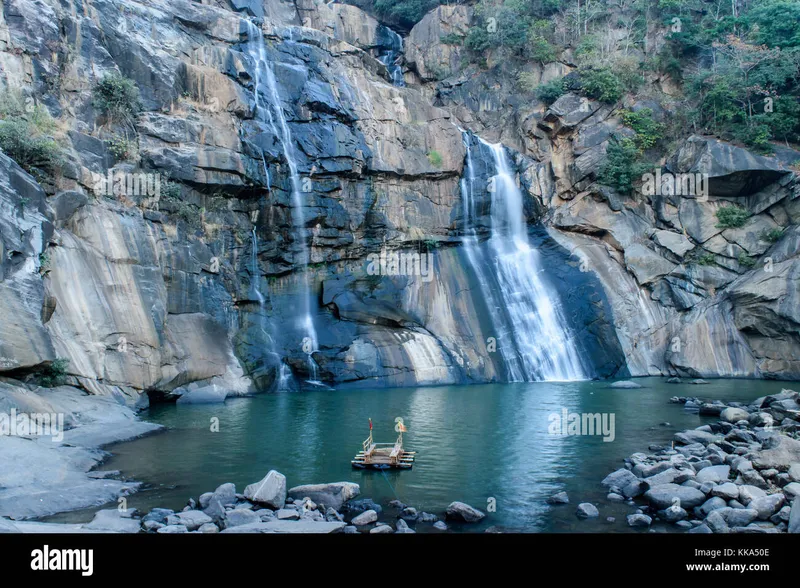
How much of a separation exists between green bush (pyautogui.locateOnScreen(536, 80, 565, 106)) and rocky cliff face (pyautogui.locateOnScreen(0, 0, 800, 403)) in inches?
35.0

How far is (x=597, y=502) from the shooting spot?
1135 cm

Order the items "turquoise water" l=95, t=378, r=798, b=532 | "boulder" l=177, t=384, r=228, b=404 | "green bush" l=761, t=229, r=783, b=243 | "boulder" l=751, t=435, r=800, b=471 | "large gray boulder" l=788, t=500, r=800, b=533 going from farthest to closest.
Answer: "green bush" l=761, t=229, r=783, b=243
"boulder" l=177, t=384, r=228, b=404
"boulder" l=751, t=435, r=800, b=471
"turquoise water" l=95, t=378, r=798, b=532
"large gray boulder" l=788, t=500, r=800, b=533

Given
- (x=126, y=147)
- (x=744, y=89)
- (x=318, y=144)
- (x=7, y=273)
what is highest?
(x=744, y=89)

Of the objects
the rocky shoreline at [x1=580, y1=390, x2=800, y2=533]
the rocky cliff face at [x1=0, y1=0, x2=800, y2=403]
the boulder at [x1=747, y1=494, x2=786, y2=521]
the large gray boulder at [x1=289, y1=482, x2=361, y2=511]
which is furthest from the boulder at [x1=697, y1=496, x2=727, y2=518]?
the rocky cliff face at [x1=0, y1=0, x2=800, y2=403]

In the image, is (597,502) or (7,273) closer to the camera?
(597,502)

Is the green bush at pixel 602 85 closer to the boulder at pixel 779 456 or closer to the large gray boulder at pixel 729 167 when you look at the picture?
the large gray boulder at pixel 729 167

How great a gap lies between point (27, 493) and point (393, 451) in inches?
305

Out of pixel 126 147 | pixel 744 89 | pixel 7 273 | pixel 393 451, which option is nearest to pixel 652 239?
pixel 744 89

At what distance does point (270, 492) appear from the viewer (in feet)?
Result: 35.7

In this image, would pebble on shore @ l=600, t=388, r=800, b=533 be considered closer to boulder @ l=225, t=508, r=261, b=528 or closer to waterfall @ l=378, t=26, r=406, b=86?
boulder @ l=225, t=508, r=261, b=528

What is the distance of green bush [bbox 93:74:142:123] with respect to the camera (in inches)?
1044

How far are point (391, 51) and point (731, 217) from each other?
94.7ft
